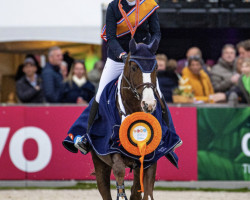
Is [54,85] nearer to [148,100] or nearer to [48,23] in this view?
[48,23]

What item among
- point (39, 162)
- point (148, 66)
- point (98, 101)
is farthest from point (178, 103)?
point (148, 66)

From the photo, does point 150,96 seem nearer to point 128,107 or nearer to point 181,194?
point 128,107

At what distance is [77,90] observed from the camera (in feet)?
41.8

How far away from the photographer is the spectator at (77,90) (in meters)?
12.7

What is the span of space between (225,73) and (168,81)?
1161 mm

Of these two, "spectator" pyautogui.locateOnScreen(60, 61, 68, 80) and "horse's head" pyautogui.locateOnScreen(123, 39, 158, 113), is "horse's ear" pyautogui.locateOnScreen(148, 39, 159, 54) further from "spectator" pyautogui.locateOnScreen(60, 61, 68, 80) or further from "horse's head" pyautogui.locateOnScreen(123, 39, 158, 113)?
"spectator" pyautogui.locateOnScreen(60, 61, 68, 80)

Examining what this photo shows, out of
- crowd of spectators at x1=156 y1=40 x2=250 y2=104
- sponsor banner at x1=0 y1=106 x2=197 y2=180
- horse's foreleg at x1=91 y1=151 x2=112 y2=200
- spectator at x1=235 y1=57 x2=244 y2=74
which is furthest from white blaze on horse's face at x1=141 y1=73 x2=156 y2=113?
spectator at x1=235 y1=57 x2=244 y2=74

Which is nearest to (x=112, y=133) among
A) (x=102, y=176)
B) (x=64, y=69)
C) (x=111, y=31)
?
(x=102, y=176)

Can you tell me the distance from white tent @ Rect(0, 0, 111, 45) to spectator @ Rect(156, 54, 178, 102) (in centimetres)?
200

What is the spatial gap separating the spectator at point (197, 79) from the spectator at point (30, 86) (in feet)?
8.47

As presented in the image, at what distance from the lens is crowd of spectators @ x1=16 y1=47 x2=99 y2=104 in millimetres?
12656

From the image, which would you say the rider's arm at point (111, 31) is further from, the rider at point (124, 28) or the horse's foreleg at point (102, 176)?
the horse's foreleg at point (102, 176)

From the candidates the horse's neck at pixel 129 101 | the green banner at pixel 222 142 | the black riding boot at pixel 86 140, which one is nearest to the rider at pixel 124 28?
the black riding boot at pixel 86 140

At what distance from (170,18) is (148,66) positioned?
23.1ft
